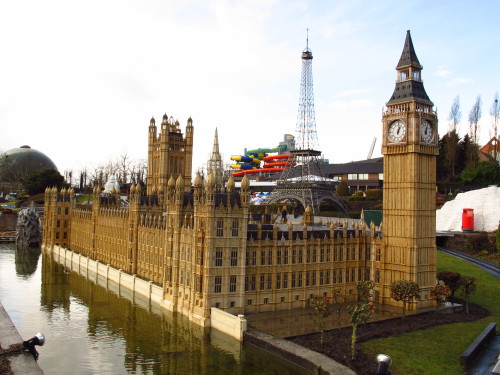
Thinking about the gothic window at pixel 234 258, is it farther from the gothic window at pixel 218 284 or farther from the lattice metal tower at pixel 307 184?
the lattice metal tower at pixel 307 184

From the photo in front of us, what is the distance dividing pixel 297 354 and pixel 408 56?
111ft

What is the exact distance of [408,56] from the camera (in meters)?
50.2

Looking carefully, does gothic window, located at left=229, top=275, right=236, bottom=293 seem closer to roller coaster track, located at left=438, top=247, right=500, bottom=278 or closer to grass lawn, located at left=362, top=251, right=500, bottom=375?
grass lawn, located at left=362, top=251, right=500, bottom=375

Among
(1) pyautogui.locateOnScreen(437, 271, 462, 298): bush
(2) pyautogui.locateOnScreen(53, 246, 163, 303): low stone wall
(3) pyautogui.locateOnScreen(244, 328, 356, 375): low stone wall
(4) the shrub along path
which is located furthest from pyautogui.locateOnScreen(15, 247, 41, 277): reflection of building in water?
(1) pyautogui.locateOnScreen(437, 271, 462, 298): bush

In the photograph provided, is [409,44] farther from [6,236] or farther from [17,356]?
[6,236]

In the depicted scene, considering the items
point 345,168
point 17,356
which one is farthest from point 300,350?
point 345,168

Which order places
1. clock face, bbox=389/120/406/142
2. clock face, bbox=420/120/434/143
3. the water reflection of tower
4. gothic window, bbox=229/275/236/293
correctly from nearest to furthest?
gothic window, bbox=229/275/236/293
clock face, bbox=420/120/434/143
clock face, bbox=389/120/406/142
the water reflection of tower

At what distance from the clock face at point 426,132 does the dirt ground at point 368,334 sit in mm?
17156

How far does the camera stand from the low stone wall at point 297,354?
98.2 feet

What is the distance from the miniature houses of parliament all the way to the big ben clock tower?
101 millimetres

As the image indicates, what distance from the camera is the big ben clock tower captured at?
4697 cm

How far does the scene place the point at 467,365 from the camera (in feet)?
103

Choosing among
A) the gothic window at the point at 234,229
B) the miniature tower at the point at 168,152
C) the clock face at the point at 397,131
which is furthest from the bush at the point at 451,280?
the miniature tower at the point at 168,152

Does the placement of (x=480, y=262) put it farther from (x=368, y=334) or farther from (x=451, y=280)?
(x=368, y=334)
